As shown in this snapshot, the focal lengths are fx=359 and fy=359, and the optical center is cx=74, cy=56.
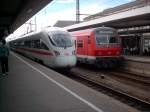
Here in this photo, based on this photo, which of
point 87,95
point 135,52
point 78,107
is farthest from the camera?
point 135,52

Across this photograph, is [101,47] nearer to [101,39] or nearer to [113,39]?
[101,39]

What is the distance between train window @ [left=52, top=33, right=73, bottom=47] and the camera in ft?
73.4

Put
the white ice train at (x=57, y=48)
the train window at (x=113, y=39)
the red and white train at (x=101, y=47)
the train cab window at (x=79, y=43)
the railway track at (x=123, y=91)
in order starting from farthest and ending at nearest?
the train cab window at (x=79, y=43)
the train window at (x=113, y=39)
the red and white train at (x=101, y=47)
the white ice train at (x=57, y=48)
the railway track at (x=123, y=91)

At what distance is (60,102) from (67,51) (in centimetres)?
1197

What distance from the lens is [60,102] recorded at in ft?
33.4

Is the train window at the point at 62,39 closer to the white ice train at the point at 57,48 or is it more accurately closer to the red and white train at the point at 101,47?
the white ice train at the point at 57,48

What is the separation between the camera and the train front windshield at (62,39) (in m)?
22.4

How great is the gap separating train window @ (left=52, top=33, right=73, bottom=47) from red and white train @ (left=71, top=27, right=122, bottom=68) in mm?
2486

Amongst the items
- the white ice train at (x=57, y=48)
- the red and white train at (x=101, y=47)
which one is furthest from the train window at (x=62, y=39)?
the red and white train at (x=101, y=47)

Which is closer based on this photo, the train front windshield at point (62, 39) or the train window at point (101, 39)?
the train front windshield at point (62, 39)

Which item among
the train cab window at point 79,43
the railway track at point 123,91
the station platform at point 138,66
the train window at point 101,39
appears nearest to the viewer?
the railway track at point 123,91

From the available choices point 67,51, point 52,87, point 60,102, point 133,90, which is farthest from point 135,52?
point 60,102

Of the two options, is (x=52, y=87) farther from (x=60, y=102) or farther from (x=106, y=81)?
(x=106, y=81)

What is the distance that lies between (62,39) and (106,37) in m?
4.02
